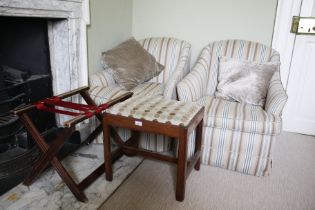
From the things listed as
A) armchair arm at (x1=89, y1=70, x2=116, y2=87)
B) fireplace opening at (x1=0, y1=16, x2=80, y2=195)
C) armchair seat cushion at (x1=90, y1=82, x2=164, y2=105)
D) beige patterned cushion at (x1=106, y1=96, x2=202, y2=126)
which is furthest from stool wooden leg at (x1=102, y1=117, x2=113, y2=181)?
armchair arm at (x1=89, y1=70, x2=116, y2=87)

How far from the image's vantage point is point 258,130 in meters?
1.96

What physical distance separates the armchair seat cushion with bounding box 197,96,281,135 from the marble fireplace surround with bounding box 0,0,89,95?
1.05 metres

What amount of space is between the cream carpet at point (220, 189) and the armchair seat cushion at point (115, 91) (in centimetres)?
56

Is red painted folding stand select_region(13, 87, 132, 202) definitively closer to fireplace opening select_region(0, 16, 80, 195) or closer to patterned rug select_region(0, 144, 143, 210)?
patterned rug select_region(0, 144, 143, 210)

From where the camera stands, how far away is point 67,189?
6.13 feet

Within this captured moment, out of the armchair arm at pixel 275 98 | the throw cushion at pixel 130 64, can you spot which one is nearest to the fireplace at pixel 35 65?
the throw cushion at pixel 130 64

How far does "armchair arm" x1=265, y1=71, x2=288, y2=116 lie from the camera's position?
198cm

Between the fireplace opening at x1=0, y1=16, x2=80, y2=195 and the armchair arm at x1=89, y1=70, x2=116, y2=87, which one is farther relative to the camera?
the armchair arm at x1=89, y1=70, x2=116, y2=87

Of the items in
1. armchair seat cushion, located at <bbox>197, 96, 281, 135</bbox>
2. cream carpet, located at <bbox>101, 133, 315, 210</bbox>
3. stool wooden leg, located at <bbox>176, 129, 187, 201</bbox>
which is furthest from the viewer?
armchair seat cushion, located at <bbox>197, 96, 281, 135</bbox>

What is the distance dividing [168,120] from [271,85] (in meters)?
1.04

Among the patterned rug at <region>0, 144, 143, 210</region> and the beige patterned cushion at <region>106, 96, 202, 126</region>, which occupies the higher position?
the beige patterned cushion at <region>106, 96, 202, 126</region>

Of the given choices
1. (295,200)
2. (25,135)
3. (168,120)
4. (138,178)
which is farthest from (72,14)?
(295,200)

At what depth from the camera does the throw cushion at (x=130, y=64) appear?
7.97ft

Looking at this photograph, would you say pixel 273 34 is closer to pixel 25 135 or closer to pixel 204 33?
pixel 204 33
